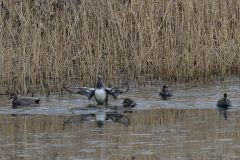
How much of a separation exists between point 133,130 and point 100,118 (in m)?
1.32

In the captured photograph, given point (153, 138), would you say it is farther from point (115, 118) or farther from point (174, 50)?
point (174, 50)

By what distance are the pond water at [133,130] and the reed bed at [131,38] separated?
0.69 m

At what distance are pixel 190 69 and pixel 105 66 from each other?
1.38 metres

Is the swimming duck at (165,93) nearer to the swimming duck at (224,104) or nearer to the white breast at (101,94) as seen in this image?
the white breast at (101,94)

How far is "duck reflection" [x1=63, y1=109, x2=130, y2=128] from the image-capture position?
10055mm

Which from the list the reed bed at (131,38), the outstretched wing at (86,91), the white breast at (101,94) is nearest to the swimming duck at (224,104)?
the white breast at (101,94)

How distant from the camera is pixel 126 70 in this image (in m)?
13.7

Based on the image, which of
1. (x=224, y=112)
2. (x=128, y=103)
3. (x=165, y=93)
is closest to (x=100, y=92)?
(x=128, y=103)

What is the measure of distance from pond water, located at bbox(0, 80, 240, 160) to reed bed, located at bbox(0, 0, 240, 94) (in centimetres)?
69

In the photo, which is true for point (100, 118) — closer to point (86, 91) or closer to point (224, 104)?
point (86, 91)

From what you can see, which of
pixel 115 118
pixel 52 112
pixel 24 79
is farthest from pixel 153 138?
pixel 24 79

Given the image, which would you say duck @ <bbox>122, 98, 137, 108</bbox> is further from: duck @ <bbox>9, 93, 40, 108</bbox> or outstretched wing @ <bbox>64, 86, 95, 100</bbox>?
duck @ <bbox>9, 93, 40, 108</bbox>

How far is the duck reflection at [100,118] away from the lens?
10.1 m

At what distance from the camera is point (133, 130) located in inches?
363
